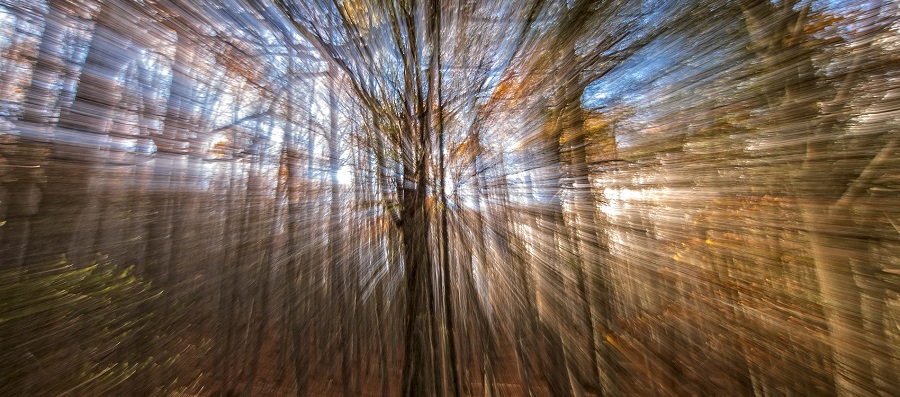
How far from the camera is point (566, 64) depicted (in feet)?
2.23

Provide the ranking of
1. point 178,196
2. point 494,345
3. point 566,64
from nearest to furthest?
point 178,196
point 494,345
point 566,64

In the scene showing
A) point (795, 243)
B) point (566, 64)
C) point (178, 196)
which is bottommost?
point (795, 243)

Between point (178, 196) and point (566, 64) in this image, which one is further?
point (566, 64)

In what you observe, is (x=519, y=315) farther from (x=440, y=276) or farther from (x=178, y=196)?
(x=178, y=196)

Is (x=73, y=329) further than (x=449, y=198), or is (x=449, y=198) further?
(x=449, y=198)

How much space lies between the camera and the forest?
391 millimetres

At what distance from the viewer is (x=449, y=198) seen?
63 cm

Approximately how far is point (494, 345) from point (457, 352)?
78mm

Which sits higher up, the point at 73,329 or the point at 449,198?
the point at 449,198

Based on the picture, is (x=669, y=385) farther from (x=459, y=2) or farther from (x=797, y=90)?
(x=459, y=2)

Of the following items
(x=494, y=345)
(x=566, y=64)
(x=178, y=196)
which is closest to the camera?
(x=178, y=196)

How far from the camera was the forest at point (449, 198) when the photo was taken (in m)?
0.39

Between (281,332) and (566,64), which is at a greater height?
(566,64)

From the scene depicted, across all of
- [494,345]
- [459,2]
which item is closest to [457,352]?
[494,345]
